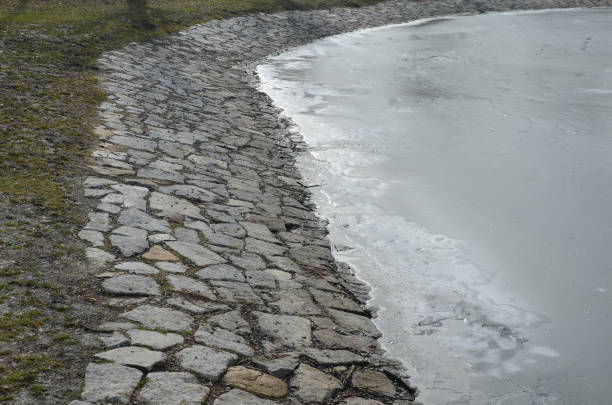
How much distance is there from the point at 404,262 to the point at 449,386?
174 cm

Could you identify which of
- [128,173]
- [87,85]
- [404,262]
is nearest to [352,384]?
[404,262]

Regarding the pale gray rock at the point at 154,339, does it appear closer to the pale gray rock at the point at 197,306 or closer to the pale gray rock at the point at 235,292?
the pale gray rock at the point at 197,306

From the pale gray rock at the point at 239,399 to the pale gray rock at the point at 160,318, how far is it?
0.62 m

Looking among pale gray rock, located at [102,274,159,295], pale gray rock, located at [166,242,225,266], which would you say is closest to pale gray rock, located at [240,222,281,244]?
pale gray rock, located at [166,242,225,266]

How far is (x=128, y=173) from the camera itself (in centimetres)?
617

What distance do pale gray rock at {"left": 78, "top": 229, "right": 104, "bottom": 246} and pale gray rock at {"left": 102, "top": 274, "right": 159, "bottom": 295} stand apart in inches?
19.8

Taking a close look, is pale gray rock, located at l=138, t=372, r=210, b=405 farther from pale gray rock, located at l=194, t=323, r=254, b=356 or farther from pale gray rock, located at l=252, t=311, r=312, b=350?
pale gray rock, located at l=252, t=311, r=312, b=350

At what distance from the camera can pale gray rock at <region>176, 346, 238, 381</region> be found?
3556 millimetres

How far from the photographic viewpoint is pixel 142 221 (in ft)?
17.2

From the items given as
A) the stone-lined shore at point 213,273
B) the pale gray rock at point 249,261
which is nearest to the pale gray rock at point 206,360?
the stone-lined shore at point 213,273

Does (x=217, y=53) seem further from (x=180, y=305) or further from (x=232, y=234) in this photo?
(x=180, y=305)

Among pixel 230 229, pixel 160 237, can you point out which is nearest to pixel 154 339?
pixel 160 237

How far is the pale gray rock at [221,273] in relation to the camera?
4.66 m

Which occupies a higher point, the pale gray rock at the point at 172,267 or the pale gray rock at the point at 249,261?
the pale gray rock at the point at 172,267
